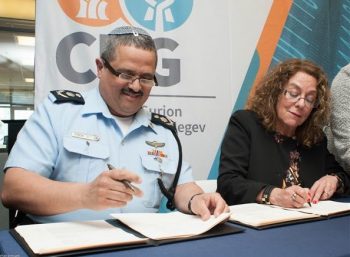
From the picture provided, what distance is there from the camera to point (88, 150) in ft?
4.48

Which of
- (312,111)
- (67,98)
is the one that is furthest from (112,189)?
(312,111)

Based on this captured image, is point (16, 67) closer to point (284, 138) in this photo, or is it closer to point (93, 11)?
point (93, 11)

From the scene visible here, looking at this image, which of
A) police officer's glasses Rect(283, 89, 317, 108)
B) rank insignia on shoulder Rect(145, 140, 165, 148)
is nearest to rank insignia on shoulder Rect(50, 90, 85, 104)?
rank insignia on shoulder Rect(145, 140, 165, 148)

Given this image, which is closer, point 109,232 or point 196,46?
point 109,232

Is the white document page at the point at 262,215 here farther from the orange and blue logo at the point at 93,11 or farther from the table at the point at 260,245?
the orange and blue logo at the point at 93,11

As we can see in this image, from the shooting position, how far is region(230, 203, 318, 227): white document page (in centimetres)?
109

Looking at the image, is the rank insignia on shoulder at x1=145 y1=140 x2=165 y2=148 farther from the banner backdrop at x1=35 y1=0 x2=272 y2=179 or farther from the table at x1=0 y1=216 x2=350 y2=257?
the banner backdrop at x1=35 y1=0 x2=272 y2=179

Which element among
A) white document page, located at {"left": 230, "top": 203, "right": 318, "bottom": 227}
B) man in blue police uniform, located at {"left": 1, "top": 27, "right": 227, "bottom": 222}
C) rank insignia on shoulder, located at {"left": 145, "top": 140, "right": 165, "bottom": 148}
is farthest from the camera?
rank insignia on shoulder, located at {"left": 145, "top": 140, "right": 165, "bottom": 148}

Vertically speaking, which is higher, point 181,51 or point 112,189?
point 181,51

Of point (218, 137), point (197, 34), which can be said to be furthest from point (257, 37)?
point (218, 137)

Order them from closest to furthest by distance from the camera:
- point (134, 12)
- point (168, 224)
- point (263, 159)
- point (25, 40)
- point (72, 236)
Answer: point (72, 236)
point (168, 224)
point (263, 159)
point (134, 12)
point (25, 40)

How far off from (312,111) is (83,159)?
1196 millimetres

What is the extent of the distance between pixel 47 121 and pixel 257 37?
1.90 meters

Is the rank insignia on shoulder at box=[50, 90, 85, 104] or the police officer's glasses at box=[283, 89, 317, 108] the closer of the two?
the rank insignia on shoulder at box=[50, 90, 85, 104]
